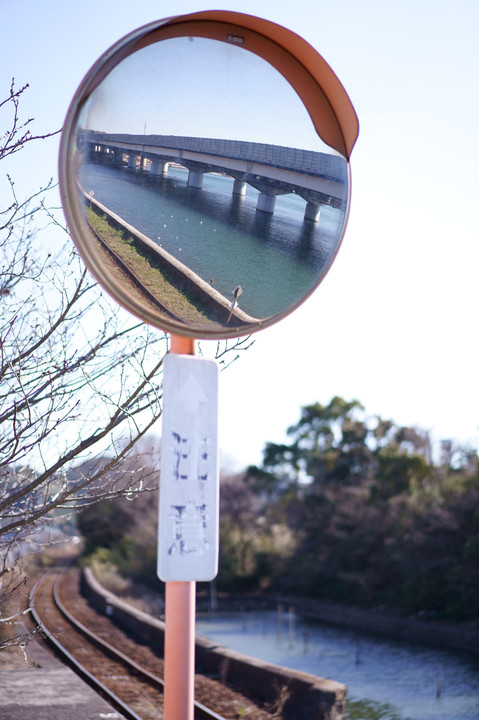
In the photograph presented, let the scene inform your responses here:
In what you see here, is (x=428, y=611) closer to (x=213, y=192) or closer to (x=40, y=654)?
(x=40, y=654)

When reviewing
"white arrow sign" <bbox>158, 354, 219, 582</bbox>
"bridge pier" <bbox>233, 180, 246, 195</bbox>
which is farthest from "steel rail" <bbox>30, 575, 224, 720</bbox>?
"bridge pier" <bbox>233, 180, 246, 195</bbox>

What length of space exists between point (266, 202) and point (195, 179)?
0.78 feet

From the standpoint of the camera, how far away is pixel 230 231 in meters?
2.27

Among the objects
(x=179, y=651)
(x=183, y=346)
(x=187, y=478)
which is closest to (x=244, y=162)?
(x=183, y=346)

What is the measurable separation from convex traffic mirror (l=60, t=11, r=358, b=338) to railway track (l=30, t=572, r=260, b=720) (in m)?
3.98

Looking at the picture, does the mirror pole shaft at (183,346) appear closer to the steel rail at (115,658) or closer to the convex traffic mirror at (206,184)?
the convex traffic mirror at (206,184)

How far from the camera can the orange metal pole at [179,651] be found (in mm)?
1982

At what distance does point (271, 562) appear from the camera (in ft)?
135

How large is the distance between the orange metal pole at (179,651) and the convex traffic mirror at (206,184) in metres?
0.75

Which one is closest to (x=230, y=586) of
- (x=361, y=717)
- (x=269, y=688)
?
(x=361, y=717)

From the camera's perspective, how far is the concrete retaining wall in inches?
393

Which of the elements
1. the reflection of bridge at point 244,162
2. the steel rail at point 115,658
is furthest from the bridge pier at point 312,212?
the steel rail at point 115,658

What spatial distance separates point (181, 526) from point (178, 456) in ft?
0.61

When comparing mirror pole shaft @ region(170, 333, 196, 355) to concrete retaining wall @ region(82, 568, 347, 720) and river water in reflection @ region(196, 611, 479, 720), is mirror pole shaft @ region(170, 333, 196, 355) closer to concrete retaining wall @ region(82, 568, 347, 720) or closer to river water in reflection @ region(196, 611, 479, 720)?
concrete retaining wall @ region(82, 568, 347, 720)
